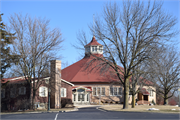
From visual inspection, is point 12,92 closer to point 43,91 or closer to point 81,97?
point 43,91

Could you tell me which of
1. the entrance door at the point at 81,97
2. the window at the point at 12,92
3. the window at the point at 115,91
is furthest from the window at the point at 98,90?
the window at the point at 12,92

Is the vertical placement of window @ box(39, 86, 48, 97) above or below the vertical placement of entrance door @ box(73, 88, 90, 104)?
above

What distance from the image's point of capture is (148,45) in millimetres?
27109

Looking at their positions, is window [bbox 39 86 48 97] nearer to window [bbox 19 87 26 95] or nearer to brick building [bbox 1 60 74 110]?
brick building [bbox 1 60 74 110]

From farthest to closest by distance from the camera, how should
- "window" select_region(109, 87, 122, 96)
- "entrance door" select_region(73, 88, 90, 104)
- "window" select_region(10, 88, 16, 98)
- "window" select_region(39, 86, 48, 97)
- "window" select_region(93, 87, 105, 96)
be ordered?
"window" select_region(93, 87, 105, 96) → "window" select_region(109, 87, 122, 96) → "entrance door" select_region(73, 88, 90, 104) → "window" select_region(39, 86, 48, 97) → "window" select_region(10, 88, 16, 98)

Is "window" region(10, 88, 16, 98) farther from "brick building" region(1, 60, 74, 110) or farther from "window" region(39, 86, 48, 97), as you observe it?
"window" region(39, 86, 48, 97)

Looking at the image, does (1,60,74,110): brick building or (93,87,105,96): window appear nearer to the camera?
(1,60,74,110): brick building

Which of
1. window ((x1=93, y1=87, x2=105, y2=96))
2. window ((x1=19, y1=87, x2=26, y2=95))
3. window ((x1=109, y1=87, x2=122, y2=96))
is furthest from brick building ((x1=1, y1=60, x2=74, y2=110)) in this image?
window ((x1=109, y1=87, x2=122, y2=96))

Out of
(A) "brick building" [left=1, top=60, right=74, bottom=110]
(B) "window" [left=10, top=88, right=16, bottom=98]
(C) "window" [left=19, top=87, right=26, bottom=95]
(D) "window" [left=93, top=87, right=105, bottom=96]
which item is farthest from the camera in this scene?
(D) "window" [left=93, top=87, right=105, bottom=96]

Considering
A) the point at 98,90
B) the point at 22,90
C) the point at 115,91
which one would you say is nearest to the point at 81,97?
the point at 98,90

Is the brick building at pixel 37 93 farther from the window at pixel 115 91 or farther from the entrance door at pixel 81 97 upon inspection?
the window at pixel 115 91

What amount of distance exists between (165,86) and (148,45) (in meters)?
20.8

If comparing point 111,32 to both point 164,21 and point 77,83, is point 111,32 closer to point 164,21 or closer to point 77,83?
point 164,21

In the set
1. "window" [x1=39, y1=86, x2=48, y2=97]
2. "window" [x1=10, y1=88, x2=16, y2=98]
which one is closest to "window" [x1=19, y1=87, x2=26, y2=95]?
"window" [x1=10, y1=88, x2=16, y2=98]
